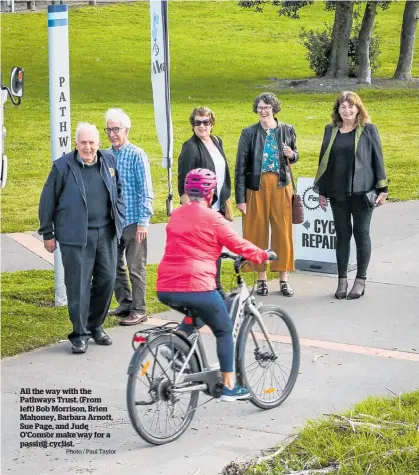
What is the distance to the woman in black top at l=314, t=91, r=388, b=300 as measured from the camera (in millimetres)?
10461

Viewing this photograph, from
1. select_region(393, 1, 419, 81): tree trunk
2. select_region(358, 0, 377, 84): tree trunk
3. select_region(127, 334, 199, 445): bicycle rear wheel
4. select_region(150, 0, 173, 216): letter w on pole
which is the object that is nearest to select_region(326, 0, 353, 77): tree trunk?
select_region(358, 0, 377, 84): tree trunk

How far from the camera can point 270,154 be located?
34.6 feet

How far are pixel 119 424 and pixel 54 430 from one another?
1.40 ft

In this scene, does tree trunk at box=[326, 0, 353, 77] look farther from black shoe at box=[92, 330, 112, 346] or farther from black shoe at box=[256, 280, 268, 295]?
black shoe at box=[92, 330, 112, 346]

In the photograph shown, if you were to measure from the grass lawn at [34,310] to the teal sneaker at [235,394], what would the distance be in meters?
2.34

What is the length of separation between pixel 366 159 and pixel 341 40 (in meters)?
22.2

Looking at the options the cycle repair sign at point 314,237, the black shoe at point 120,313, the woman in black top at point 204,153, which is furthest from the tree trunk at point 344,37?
the black shoe at point 120,313

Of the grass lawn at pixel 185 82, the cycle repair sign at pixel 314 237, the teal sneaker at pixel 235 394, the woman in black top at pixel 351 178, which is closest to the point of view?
the teal sneaker at pixel 235 394

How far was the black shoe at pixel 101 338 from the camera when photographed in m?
9.18

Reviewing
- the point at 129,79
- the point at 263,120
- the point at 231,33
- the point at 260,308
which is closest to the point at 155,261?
the point at 263,120

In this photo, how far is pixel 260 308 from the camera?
7621mm

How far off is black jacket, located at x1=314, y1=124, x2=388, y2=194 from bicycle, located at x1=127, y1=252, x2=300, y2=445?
117 inches

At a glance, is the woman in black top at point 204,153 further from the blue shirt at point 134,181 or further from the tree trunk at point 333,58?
the tree trunk at point 333,58

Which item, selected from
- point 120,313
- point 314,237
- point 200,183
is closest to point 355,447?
point 200,183
